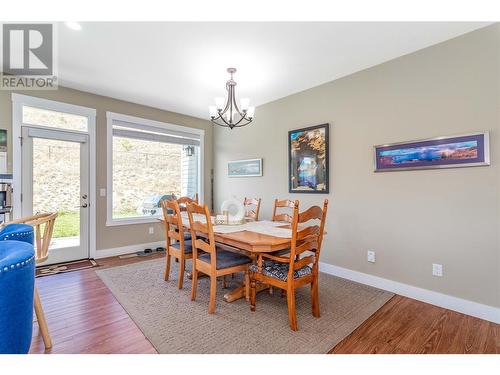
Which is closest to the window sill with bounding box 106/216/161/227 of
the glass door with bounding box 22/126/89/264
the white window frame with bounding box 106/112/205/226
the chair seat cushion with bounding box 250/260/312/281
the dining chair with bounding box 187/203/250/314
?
the white window frame with bounding box 106/112/205/226

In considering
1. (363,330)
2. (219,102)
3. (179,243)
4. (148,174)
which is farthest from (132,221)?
(363,330)

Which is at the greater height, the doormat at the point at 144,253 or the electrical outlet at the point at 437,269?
the electrical outlet at the point at 437,269

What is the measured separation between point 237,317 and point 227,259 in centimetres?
51

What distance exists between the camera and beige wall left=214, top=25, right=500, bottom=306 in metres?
2.21

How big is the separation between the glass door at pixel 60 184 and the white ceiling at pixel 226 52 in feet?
2.75

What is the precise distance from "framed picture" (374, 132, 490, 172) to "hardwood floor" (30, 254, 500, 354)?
4.52ft

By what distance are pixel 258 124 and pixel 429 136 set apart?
2564mm

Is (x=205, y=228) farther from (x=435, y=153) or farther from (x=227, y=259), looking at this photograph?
(x=435, y=153)

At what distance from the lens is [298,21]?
7.09 ft

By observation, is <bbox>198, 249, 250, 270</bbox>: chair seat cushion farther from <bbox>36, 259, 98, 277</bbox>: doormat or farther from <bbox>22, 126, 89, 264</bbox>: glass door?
<bbox>22, 126, 89, 264</bbox>: glass door

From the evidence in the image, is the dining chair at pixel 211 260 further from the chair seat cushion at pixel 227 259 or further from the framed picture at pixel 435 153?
the framed picture at pixel 435 153

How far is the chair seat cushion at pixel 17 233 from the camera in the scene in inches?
68.4

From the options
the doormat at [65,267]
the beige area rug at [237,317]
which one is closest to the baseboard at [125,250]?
the doormat at [65,267]
